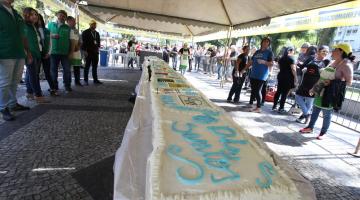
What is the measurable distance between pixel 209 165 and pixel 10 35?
408 centimetres

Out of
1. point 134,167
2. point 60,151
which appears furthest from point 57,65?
point 134,167

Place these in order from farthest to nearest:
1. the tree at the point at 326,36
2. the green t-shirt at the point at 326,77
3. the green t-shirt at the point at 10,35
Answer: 1. the tree at the point at 326,36
2. the green t-shirt at the point at 326,77
3. the green t-shirt at the point at 10,35

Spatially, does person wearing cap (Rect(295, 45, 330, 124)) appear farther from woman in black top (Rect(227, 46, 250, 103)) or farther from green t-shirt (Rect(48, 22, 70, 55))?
green t-shirt (Rect(48, 22, 70, 55))

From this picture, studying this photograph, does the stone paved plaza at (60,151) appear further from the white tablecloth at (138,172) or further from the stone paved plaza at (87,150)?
the white tablecloth at (138,172)

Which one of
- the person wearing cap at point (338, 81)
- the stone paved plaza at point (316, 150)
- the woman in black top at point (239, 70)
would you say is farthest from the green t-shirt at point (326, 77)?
A: the woman in black top at point (239, 70)

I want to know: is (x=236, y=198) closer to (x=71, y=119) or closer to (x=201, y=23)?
(x=71, y=119)

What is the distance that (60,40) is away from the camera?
620 cm

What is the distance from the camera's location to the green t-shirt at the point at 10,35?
3.84 m

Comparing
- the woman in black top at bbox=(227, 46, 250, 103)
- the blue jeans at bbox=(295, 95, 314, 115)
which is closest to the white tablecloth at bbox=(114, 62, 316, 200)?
the blue jeans at bbox=(295, 95, 314, 115)

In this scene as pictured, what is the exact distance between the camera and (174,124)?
1.64m

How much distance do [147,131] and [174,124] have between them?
7.8 inches

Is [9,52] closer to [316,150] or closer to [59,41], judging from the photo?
[59,41]

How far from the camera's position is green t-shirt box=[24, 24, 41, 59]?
4.93m

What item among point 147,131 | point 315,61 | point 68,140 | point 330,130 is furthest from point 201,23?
point 147,131
